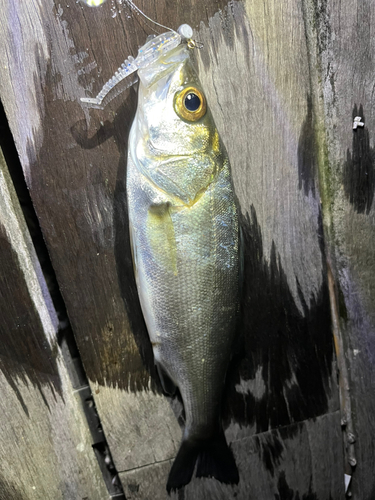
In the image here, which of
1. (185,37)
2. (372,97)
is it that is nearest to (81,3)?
(185,37)

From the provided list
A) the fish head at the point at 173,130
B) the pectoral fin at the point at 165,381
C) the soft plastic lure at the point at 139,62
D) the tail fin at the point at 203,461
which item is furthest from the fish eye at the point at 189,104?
the tail fin at the point at 203,461

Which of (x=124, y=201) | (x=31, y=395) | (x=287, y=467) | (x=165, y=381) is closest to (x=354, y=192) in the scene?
(x=124, y=201)

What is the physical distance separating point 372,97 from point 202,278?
1.12 meters

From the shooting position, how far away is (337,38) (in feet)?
5.08

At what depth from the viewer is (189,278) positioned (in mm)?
1306

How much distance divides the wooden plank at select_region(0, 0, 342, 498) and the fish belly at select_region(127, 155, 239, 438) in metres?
0.16

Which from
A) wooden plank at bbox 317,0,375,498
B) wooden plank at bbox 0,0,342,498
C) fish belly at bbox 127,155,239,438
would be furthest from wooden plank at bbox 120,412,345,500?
fish belly at bbox 127,155,239,438

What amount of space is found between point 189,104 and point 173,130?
11 cm

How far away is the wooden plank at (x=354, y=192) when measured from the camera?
1556 millimetres

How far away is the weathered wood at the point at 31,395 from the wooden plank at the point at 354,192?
1.26m

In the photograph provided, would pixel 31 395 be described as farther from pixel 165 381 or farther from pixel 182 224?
pixel 182 224

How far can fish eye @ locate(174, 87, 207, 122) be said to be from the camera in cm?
125

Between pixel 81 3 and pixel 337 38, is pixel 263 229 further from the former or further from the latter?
pixel 81 3

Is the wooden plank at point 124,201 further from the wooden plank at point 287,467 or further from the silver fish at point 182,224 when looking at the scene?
the silver fish at point 182,224
